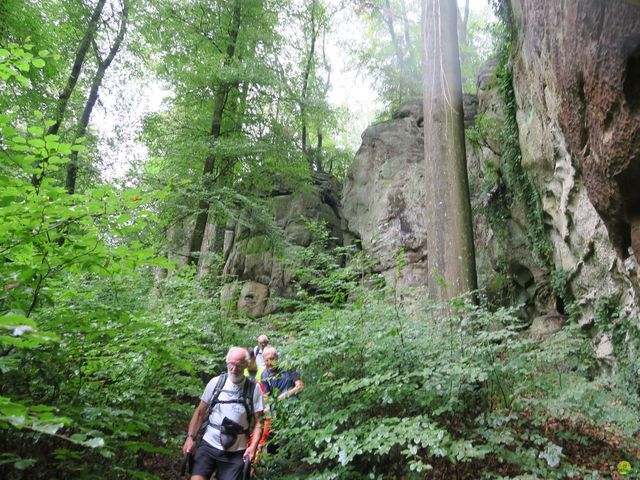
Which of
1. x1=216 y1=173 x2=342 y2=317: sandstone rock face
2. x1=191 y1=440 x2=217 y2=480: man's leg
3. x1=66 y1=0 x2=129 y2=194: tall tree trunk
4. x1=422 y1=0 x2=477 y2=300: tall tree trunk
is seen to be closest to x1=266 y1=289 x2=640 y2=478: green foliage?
x1=191 y1=440 x2=217 y2=480: man's leg

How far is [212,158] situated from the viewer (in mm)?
10914

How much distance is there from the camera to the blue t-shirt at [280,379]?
16.0 feet

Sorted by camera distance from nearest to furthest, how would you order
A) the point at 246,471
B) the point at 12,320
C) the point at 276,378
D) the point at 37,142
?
the point at 12,320 < the point at 37,142 < the point at 246,471 < the point at 276,378

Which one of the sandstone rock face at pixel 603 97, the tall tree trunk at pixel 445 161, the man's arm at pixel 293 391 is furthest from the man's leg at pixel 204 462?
the sandstone rock face at pixel 603 97

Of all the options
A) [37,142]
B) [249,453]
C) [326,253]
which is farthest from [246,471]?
[326,253]

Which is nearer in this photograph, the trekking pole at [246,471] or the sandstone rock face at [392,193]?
the trekking pole at [246,471]

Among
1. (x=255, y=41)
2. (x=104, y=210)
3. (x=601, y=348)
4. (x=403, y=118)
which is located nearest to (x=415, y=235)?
(x=403, y=118)

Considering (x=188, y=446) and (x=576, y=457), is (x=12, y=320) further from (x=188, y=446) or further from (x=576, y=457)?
(x=576, y=457)

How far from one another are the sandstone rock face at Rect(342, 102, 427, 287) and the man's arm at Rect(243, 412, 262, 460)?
9254 mm

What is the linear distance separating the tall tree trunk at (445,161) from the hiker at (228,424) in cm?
328

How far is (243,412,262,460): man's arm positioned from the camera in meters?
3.58

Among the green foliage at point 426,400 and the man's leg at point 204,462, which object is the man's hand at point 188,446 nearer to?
the man's leg at point 204,462

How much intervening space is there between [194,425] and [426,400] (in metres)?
2.14

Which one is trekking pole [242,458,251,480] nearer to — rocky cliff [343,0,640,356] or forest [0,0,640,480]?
forest [0,0,640,480]
